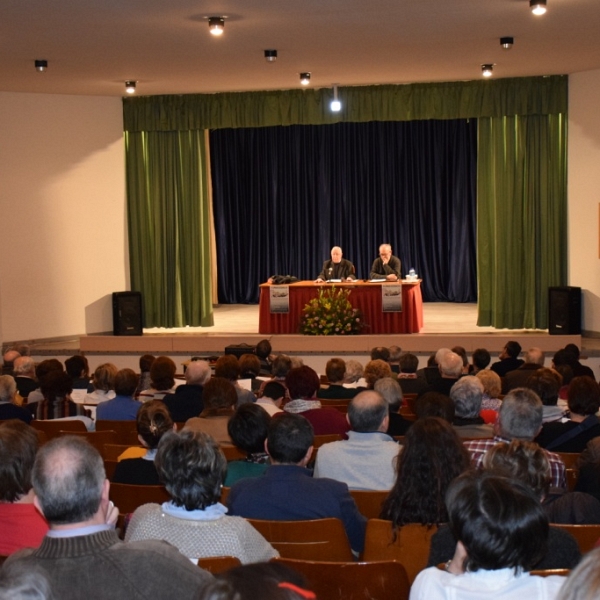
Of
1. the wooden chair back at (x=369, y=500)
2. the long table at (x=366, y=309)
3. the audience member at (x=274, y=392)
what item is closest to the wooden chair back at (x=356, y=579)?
the wooden chair back at (x=369, y=500)

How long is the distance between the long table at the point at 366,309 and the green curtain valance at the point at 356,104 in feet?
7.73

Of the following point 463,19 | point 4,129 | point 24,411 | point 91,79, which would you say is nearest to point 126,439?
point 24,411

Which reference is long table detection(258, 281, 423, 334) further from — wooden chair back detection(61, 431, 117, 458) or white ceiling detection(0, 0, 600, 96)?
wooden chair back detection(61, 431, 117, 458)

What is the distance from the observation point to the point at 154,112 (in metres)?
13.5

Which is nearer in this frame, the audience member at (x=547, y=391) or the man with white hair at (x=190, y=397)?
the audience member at (x=547, y=391)

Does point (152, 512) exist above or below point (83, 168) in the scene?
below

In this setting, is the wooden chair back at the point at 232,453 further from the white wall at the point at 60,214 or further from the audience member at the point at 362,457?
the white wall at the point at 60,214

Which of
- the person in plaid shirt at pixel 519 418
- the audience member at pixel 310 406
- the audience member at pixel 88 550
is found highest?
the audience member at pixel 88 550

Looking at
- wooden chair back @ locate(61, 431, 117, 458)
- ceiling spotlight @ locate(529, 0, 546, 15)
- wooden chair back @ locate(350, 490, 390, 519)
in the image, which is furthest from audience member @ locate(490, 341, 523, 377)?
wooden chair back @ locate(350, 490, 390, 519)

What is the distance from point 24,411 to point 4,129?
7666 mm

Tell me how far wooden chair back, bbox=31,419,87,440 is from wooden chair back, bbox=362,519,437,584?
9.22 feet

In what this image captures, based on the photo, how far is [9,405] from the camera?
5984mm

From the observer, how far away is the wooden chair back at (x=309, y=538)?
3.21m

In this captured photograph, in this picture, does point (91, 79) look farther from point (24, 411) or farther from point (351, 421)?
point (351, 421)
